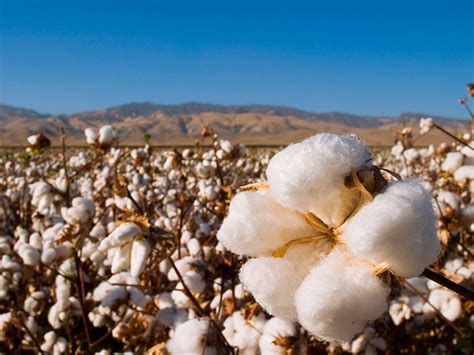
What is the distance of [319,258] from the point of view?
0.96 m

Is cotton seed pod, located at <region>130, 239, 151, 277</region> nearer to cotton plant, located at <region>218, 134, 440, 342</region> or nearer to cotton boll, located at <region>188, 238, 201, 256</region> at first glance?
cotton plant, located at <region>218, 134, 440, 342</region>

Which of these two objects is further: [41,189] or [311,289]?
[41,189]

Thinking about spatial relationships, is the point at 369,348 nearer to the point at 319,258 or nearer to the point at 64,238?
the point at 64,238

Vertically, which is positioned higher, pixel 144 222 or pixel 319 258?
pixel 319 258

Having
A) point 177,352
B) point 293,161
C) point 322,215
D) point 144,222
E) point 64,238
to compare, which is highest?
point 293,161

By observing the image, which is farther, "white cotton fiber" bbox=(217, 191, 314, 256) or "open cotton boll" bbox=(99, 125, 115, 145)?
"open cotton boll" bbox=(99, 125, 115, 145)

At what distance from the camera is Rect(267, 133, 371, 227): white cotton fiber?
886mm

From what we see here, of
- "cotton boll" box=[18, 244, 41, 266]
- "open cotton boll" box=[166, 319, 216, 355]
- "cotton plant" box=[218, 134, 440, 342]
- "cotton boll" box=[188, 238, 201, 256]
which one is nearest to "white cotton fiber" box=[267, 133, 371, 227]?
"cotton plant" box=[218, 134, 440, 342]

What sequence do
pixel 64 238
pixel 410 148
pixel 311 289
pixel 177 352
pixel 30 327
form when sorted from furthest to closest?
Result: pixel 410 148
pixel 30 327
pixel 64 238
pixel 177 352
pixel 311 289

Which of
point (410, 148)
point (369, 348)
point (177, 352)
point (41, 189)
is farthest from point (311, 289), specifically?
point (410, 148)

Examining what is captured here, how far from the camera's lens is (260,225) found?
95cm

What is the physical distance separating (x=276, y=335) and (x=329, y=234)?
1091 mm

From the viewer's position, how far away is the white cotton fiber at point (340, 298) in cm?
86

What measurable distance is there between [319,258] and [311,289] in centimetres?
10
